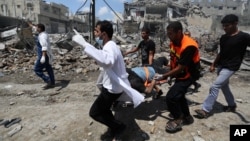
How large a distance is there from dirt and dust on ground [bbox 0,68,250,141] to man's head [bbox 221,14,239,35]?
5.06 feet

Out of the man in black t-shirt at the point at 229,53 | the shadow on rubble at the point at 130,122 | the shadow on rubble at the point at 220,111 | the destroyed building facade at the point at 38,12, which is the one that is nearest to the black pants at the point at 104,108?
the shadow on rubble at the point at 130,122

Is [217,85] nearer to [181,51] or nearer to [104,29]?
[181,51]

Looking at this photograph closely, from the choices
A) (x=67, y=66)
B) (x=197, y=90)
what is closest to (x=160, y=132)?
(x=197, y=90)

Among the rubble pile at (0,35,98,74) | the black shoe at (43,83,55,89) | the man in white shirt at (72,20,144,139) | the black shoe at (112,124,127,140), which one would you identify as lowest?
the black shoe at (112,124,127,140)

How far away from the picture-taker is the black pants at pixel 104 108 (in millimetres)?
3209

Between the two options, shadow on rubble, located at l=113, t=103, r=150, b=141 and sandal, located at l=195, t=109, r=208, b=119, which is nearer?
shadow on rubble, located at l=113, t=103, r=150, b=141

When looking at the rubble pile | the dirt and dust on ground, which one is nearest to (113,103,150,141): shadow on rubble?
the dirt and dust on ground

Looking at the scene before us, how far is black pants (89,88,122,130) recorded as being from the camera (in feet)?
10.5

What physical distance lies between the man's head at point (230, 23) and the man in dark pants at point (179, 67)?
0.81 meters

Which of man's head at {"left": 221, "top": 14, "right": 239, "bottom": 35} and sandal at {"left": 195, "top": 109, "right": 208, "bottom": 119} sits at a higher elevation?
man's head at {"left": 221, "top": 14, "right": 239, "bottom": 35}

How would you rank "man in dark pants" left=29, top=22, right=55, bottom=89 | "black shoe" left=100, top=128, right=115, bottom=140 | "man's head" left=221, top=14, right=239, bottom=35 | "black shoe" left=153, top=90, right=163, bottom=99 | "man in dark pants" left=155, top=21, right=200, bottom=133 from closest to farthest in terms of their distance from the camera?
"man in dark pants" left=155, top=21, right=200, bottom=133 < "black shoe" left=100, top=128, right=115, bottom=140 < "man's head" left=221, top=14, right=239, bottom=35 < "black shoe" left=153, top=90, right=163, bottom=99 < "man in dark pants" left=29, top=22, right=55, bottom=89

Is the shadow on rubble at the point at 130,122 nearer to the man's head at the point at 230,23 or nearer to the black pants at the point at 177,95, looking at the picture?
the black pants at the point at 177,95

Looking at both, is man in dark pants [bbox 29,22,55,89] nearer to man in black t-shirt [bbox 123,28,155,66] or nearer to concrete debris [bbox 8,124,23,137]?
concrete debris [bbox 8,124,23,137]

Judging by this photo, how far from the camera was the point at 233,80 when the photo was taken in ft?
24.6
